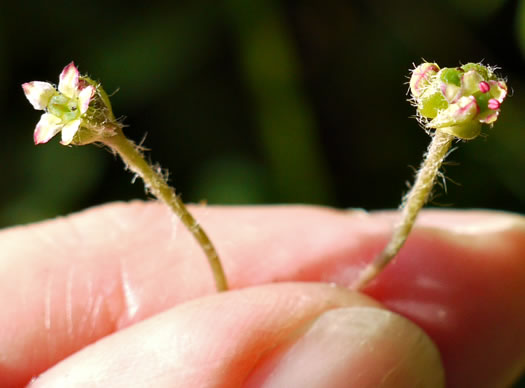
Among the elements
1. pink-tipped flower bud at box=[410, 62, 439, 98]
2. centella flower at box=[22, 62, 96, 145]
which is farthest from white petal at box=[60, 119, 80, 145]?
pink-tipped flower bud at box=[410, 62, 439, 98]

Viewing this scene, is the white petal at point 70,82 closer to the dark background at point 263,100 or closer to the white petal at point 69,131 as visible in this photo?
the white petal at point 69,131

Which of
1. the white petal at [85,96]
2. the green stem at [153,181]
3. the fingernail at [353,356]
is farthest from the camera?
the fingernail at [353,356]

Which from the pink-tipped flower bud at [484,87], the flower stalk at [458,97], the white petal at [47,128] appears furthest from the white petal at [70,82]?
the pink-tipped flower bud at [484,87]

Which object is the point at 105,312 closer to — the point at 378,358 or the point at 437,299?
the point at 378,358

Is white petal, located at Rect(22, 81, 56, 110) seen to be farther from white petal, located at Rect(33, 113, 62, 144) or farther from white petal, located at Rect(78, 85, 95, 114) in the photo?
white petal, located at Rect(78, 85, 95, 114)

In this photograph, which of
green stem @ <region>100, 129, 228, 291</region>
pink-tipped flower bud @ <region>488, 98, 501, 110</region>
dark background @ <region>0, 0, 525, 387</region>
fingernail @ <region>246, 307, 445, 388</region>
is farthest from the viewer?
dark background @ <region>0, 0, 525, 387</region>

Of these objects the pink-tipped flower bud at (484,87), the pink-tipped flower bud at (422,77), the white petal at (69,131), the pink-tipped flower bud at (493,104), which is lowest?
the pink-tipped flower bud at (493,104)

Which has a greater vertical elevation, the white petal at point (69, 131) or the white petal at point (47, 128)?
the white petal at point (47, 128)
